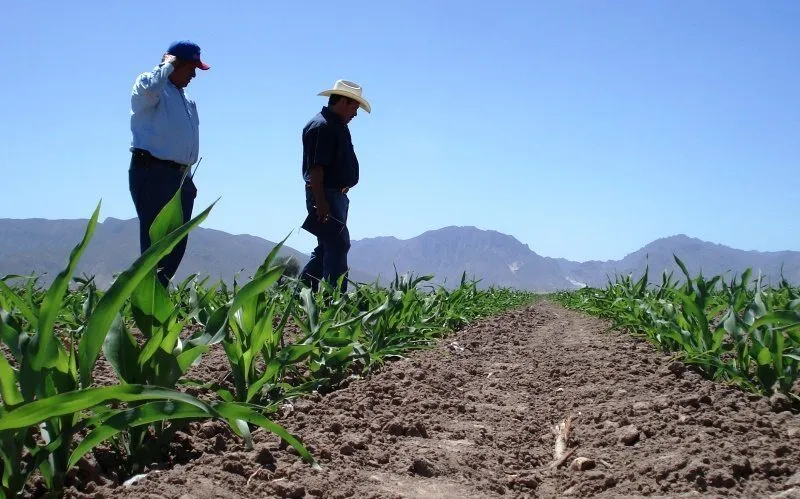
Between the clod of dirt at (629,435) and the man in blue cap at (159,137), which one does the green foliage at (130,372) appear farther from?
the man in blue cap at (159,137)

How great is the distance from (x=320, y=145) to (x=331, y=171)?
0.93 ft

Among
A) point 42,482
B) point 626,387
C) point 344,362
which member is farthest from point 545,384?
point 42,482

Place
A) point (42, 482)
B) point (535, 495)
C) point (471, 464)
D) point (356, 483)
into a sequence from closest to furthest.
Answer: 1. point (42, 482)
2. point (356, 483)
3. point (535, 495)
4. point (471, 464)

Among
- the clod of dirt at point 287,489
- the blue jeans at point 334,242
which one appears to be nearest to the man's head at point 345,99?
the blue jeans at point 334,242

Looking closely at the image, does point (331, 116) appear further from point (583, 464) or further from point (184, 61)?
point (583, 464)

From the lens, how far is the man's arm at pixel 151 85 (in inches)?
172

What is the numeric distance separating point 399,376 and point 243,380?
0.93 m

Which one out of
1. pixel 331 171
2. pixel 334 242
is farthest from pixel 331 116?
pixel 334 242

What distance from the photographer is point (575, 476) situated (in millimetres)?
1721

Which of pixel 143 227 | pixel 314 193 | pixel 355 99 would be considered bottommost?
pixel 143 227

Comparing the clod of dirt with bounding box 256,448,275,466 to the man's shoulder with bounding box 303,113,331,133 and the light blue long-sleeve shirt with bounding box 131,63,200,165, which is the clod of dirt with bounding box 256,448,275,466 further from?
the man's shoulder with bounding box 303,113,331,133

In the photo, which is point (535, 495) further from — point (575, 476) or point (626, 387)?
point (626, 387)

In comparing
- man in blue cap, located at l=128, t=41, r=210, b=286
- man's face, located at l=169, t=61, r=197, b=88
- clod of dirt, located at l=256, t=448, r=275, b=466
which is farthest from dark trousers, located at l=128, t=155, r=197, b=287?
clod of dirt, located at l=256, t=448, r=275, b=466

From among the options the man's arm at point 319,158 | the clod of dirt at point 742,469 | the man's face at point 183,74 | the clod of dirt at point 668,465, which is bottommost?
the clod of dirt at point 668,465
